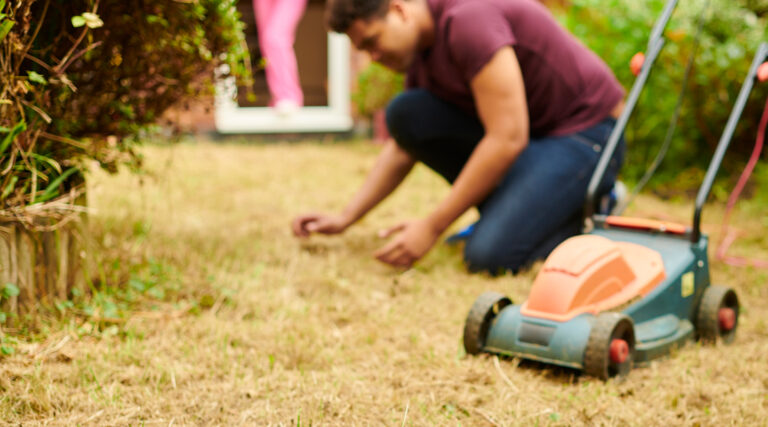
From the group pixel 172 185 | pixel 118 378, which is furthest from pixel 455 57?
pixel 172 185

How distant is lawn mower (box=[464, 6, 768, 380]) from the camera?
5.33 ft

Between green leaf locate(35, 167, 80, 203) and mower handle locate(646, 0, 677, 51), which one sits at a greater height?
mower handle locate(646, 0, 677, 51)

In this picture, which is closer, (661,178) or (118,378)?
(118,378)

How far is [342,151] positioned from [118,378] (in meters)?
4.65

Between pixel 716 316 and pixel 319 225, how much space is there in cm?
155

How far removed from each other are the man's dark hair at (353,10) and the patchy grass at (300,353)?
0.81m

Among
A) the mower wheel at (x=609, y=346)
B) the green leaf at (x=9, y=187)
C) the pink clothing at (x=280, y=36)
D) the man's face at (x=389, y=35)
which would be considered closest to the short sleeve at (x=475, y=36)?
the man's face at (x=389, y=35)

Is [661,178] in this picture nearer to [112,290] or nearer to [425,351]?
[425,351]

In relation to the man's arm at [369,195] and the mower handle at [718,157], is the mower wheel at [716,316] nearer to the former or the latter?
the mower handle at [718,157]

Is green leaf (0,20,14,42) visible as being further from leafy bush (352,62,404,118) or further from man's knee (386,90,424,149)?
leafy bush (352,62,404,118)

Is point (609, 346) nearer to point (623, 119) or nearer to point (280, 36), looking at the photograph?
point (623, 119)

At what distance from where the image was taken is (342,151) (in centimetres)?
616

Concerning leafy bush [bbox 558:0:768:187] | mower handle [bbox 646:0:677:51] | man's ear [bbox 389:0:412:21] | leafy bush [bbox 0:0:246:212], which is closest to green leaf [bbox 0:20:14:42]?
leafy bush [bbox 0:0:246:212]

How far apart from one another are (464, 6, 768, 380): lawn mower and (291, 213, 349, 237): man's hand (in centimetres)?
119
